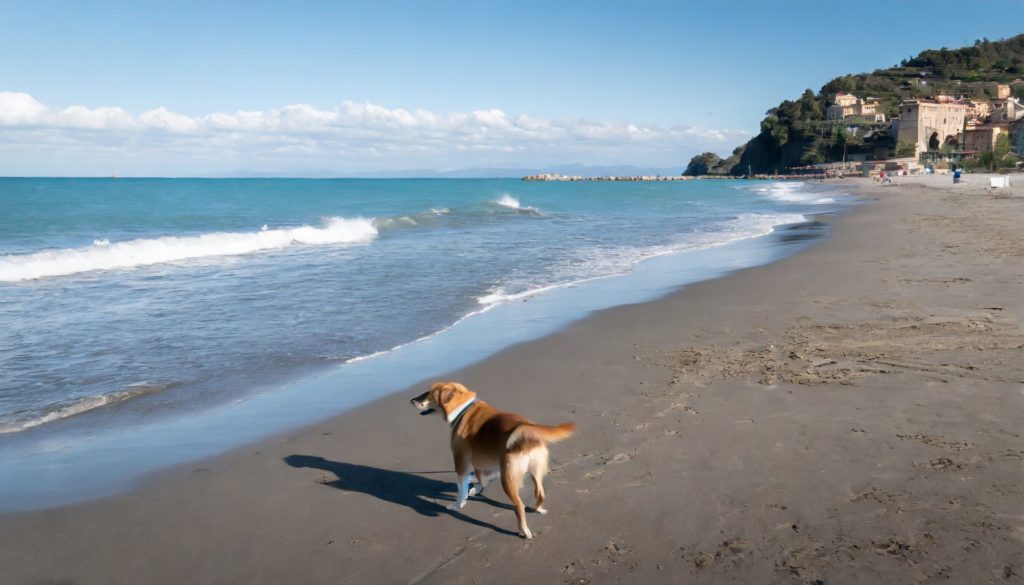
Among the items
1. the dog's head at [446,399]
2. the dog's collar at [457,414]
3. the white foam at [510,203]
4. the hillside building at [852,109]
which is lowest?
the dog's collar at [457,414]

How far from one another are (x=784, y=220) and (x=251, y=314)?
2552cm

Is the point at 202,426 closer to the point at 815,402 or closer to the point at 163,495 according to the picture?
the point at 163,495

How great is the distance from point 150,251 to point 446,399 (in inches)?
751

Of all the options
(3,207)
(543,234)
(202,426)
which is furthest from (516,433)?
(3,207)

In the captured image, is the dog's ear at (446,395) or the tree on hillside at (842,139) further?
the tree on hillside at (842,139)

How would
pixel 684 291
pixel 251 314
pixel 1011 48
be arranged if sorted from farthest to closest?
pixel 1011 48 < pixel 684 291 < pixel 251 314

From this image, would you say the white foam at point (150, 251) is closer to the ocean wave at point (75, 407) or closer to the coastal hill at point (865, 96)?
the ocean wave at point (75, 407)

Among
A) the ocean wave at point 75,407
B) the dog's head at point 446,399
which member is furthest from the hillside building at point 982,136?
the ocean wave at point 75,407

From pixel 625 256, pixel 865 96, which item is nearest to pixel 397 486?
pixel 625 256

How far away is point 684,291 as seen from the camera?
39.1ft

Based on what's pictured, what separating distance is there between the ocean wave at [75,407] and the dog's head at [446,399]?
155 inches

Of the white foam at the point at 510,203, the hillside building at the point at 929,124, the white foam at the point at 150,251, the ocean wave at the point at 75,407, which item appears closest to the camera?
the ocean wave at the point at 75,407

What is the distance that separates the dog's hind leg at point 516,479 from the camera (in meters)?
3.92

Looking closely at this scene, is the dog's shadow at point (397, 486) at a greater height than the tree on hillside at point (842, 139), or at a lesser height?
lesser
